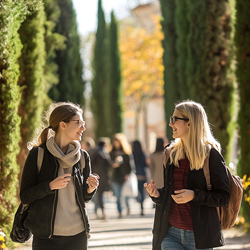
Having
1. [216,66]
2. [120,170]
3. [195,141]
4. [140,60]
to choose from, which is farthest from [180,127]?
[140,60]

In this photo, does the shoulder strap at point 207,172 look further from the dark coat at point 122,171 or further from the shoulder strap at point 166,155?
the dark coat at point 122,171

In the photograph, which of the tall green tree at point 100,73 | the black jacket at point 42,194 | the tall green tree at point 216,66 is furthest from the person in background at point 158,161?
the tall green tree at point 100,73

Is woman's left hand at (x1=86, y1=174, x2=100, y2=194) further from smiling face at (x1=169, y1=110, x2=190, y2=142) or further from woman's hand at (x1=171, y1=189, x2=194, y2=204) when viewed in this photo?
smiling face at (x1=169, y1=110, x2=190, y2=142)

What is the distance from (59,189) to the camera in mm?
3195

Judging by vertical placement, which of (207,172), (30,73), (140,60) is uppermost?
(140,60)

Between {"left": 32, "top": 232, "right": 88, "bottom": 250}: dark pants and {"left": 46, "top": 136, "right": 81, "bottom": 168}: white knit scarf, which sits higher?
{"left": 46, "top": 136, "right": 81, "bottom": 168}: white knit scarf

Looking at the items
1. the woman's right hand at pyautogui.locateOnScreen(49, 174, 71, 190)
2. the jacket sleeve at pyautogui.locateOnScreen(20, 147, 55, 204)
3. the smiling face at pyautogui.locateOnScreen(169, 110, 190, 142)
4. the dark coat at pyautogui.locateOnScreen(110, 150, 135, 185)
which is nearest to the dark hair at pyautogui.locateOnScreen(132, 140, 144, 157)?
the dark coat at pyautogui.locateOnScreen(110, 150, 135, 185)

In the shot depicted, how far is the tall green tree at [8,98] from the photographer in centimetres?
495

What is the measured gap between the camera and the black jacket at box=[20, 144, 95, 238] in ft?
10.2

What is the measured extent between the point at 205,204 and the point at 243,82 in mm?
4873

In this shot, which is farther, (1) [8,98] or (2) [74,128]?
(1) [8,98]

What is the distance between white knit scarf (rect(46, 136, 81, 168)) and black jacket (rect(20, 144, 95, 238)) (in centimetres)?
4

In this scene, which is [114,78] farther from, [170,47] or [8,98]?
[8,98]

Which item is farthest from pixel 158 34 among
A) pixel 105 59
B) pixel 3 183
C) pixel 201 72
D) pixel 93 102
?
pixel 3 183
